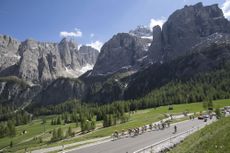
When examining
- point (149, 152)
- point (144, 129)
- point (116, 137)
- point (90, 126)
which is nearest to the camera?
point (149, 152)

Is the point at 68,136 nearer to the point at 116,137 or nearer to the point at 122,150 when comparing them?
the point at 116,137

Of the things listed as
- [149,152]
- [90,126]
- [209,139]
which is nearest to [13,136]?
[90,126]

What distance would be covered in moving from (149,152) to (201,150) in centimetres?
1928

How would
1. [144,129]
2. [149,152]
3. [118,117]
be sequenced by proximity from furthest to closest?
[118,117], [144,129], [149,152]

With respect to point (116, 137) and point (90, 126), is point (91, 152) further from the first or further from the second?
point (90, 126)

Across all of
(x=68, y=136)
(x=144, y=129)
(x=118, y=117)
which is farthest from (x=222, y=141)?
(x=118, y=117)

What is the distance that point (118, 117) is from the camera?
15612 cm

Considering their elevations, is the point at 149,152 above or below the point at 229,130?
below

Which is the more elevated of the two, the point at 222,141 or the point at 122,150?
the point at 222,141

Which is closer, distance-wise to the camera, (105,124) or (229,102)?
(105,124)

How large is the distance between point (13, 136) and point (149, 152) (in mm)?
148480

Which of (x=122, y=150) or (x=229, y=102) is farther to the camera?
(x=229, y=102)

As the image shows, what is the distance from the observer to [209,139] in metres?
31.3

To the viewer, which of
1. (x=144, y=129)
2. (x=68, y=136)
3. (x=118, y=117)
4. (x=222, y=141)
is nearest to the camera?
(x=222, y=141)
